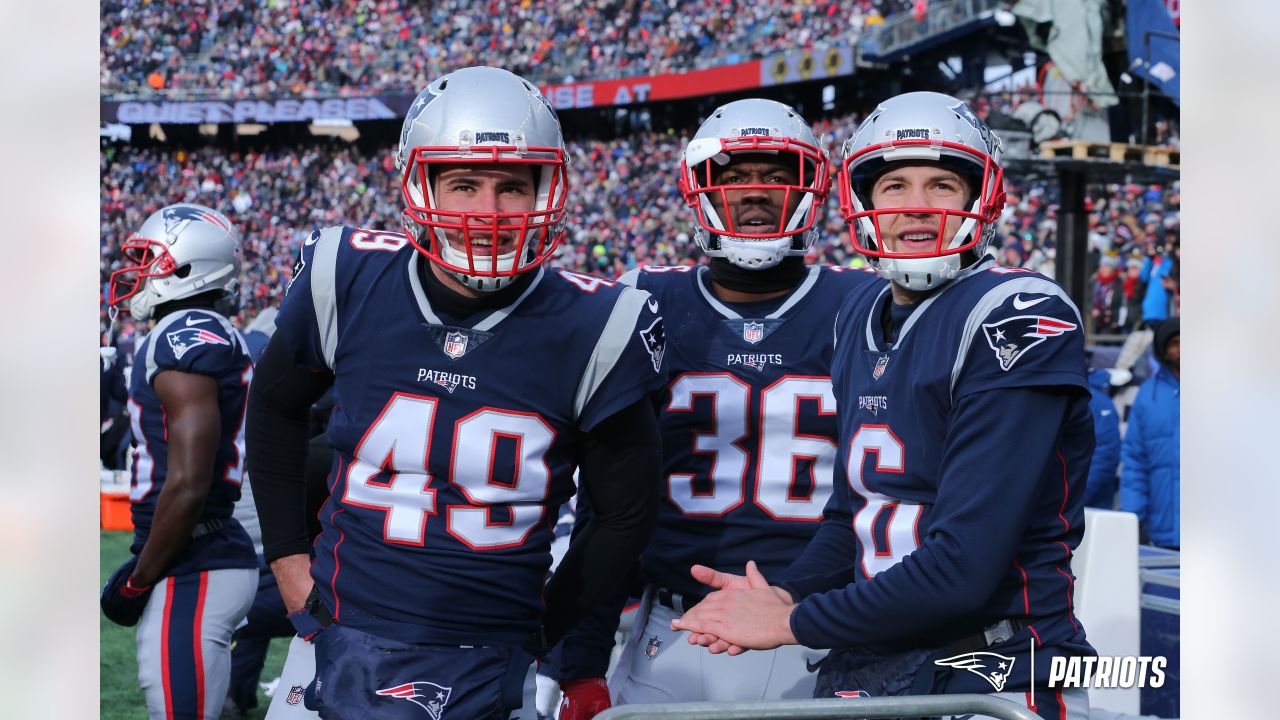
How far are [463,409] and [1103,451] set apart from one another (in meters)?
3.71

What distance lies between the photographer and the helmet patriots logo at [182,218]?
10.3 ft

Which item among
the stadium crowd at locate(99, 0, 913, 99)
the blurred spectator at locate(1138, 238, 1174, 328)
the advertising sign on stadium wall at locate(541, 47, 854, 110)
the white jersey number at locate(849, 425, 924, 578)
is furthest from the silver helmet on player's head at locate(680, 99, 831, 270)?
the stadium crowd at locate(99, 0, 913, 99)

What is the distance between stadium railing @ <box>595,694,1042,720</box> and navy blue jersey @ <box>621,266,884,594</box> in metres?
0.84

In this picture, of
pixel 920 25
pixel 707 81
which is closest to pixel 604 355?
pixel 920 25

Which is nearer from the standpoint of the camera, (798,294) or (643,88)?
(798,294)

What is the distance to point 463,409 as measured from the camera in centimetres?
169

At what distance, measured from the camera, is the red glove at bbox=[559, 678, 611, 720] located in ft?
6.95

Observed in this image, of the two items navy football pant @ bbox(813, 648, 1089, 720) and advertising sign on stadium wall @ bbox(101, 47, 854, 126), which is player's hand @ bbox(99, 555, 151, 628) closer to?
navy football pant @ bbox(813, 648, 1089, 720)

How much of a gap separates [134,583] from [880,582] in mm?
A: 1926

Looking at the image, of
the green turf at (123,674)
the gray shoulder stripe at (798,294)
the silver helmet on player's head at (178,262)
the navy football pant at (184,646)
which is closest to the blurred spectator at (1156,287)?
the green turf at (123,674)

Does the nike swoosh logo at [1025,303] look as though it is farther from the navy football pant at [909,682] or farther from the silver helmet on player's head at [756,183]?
the silver helmet on player's head at [756,183]

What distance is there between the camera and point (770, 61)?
13.2 metres

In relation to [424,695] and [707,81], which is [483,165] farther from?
[707,81]
